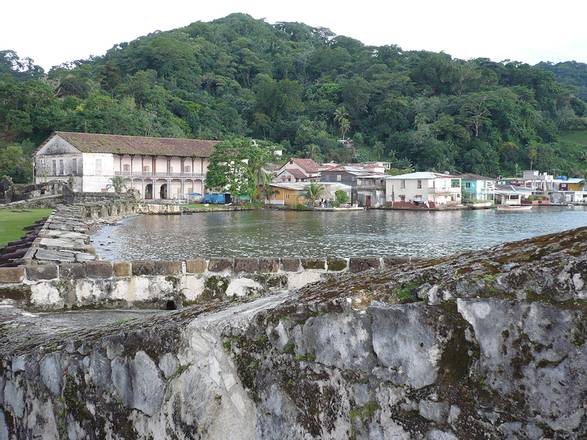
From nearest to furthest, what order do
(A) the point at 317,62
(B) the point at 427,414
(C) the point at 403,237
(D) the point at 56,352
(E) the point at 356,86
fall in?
(B) the point at 427,414 → (D) the point at 56,352 → (C) the point at 403,237 → (E) the point at 356,86 → (A) the point at 317,62

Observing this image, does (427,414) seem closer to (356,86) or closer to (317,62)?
(356,86)

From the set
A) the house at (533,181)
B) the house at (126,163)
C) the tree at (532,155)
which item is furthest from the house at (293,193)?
the tree at (532,155)

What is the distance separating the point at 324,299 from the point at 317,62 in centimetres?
15446

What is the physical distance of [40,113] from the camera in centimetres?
8519

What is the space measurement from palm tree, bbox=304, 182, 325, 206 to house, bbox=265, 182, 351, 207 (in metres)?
0.56

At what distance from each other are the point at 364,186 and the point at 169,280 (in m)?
77.2

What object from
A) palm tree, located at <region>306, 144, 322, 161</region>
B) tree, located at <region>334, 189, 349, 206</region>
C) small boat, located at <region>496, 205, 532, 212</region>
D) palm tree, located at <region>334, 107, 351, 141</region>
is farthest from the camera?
palm tree, located at <region>334, 107, 351, 141</region>

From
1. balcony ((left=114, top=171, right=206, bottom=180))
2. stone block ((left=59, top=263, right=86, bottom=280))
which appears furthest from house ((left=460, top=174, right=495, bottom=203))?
stone block ((left=59, top=263, right=86, bottom=280))

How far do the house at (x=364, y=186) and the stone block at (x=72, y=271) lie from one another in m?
76.3

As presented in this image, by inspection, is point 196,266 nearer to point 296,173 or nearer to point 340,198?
point 340,198

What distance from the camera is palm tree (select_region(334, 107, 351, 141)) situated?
388 feet

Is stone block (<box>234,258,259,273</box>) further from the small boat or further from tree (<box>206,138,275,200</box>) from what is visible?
the small boat

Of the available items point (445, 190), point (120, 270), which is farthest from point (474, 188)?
point (120, 270)

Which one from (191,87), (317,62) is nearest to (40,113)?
(191,87)
